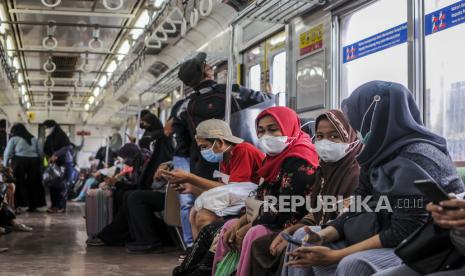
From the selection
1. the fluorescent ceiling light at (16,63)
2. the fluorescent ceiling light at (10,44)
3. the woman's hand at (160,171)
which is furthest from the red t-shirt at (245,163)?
the fluorescent ceiling light at (16,63)

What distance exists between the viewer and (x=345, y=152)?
2.72 m

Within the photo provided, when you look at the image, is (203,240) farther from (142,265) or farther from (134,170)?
(134,170)

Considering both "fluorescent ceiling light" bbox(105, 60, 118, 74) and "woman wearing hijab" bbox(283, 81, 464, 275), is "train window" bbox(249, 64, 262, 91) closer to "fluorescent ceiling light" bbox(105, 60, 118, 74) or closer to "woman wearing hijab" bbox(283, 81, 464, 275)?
"woman wearing hijab" bbox(283, 81, 464, 275)

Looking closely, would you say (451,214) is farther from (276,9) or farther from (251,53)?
(251,53)

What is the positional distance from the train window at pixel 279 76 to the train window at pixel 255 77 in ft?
1.18

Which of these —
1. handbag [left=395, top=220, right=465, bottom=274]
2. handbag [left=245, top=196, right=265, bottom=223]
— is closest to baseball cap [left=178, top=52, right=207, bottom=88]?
handbag [left=245, top=196, right=265, bottom=223]

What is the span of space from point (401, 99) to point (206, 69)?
2.87 metres

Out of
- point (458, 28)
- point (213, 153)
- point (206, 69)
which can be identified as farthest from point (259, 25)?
point (458, 28)

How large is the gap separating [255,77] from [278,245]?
393cm

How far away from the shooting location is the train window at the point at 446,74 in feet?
11.3

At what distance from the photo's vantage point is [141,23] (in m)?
9.53

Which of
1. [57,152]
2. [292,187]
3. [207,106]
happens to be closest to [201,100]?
[207,106]

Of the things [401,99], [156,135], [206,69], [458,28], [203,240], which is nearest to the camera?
[401,99]

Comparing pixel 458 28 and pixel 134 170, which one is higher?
pixel 458 28
